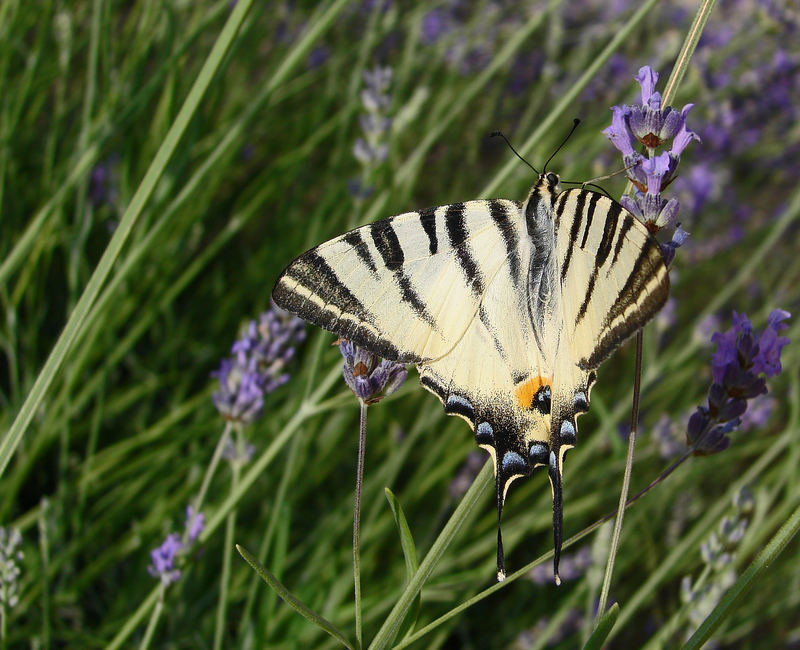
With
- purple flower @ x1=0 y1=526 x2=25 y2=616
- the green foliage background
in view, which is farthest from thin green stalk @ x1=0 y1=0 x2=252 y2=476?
purple flower @ x1=0 y1=526 x2=25 y2=616

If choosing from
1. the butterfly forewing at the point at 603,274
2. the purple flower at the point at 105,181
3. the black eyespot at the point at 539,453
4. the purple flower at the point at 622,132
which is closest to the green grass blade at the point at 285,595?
the black eyespot at the point at 539,453

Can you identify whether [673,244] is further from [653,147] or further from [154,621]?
[154,621]

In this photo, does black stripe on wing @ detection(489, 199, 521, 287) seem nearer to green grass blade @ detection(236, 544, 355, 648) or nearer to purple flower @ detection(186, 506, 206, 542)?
green grass blade @ detection(236, 544, 355, 648)

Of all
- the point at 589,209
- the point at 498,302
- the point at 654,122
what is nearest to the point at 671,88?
the point at 654,122

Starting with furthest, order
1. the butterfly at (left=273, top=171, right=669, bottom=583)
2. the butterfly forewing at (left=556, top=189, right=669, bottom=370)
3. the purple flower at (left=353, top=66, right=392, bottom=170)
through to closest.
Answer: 1. the purple flower at (left=353, top=66, right=392, bottom=170)
2. the butterfly at (left=273, top=171, right=669, bottom=583)
3. the butterfly forewing at (left=556, top=189, right=669, bottom=370)

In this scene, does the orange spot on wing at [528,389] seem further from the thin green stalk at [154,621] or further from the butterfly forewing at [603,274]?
the thin green stalk at [154,621]

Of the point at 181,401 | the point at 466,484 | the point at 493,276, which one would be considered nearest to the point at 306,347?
the point at 181,401
